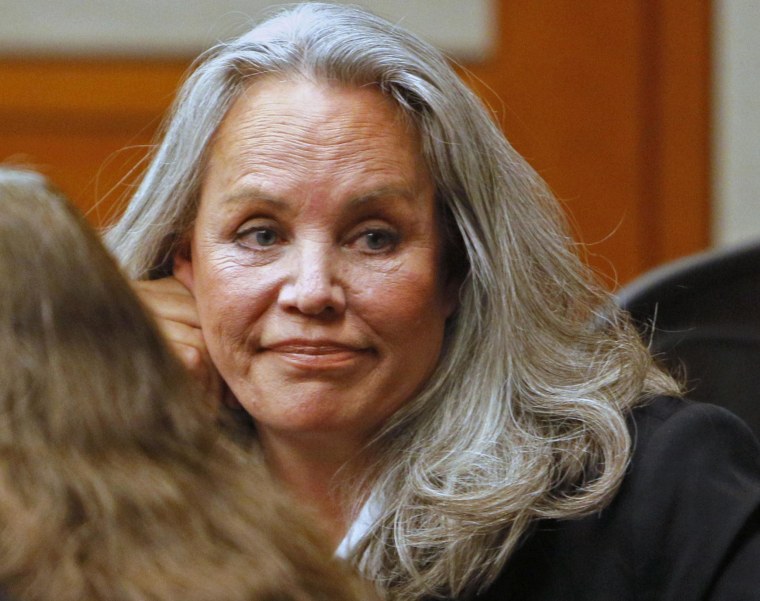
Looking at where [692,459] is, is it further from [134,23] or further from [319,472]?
[134,23]

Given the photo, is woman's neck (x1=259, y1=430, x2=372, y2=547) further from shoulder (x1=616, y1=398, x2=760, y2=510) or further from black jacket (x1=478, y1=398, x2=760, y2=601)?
shoulder (x1=616, y1=398, x2=760, y2=510)

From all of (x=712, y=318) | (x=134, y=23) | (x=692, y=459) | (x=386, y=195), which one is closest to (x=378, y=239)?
(x=386, y=195)

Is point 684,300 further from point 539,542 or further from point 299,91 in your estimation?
point 299,91

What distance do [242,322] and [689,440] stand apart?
66cm

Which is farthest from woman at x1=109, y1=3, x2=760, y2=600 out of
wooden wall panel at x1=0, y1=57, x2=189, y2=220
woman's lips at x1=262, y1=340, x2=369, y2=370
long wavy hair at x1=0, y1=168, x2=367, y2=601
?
wooden wall panel at x1=0, y1=57, x2=189, y2=220

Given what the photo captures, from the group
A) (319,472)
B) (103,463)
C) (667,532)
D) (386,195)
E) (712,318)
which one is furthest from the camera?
(712,318)

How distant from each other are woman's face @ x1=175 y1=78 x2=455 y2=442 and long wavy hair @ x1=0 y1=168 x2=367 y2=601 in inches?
27.2

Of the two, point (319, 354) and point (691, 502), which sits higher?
point (319, 354)

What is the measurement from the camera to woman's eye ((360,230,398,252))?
6.50 feet

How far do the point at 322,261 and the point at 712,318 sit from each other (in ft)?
2.82

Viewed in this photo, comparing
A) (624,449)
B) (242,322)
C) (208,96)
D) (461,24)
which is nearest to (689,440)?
(624,449)

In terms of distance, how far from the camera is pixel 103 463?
118 centimetres

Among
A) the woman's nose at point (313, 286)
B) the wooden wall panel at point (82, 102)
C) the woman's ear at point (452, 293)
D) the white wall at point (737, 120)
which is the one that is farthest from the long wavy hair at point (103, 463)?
the white wall at point (737, 120)

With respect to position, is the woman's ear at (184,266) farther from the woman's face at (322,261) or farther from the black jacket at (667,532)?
the black jacket at (667,532)
